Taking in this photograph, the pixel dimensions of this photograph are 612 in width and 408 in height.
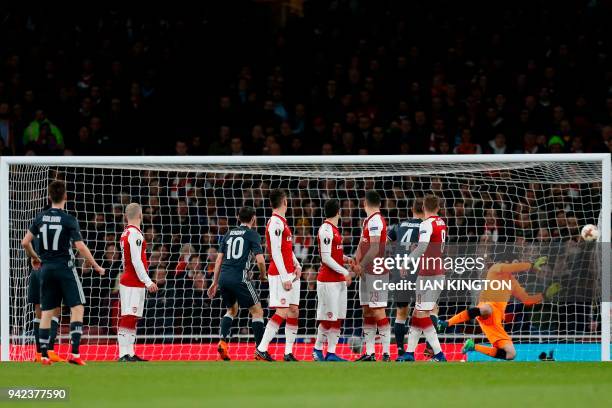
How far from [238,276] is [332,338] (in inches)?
49.8

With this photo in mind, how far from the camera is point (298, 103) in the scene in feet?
65.3

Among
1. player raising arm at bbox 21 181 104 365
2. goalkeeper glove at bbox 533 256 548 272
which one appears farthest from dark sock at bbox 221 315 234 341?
goalkeeper glove at bbox 533 256 548 272

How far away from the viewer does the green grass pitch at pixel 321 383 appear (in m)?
8.94

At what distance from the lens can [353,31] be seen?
70.1 ft

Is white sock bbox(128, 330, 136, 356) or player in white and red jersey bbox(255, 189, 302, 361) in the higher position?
player in white and red jersey bbox(255, 189, 302, 361)

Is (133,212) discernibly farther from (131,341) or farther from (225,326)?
(225,326)

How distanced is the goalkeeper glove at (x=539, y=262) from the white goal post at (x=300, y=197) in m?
0.65

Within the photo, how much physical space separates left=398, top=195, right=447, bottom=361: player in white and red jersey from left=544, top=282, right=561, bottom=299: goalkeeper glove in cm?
192

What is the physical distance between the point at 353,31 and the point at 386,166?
6850 mm

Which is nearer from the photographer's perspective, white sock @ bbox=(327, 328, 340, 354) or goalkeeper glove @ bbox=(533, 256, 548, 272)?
white sock @ bbox=(327, 328, 340, 354)

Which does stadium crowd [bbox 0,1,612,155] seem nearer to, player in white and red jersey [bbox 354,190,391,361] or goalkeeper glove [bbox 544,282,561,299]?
goalkeeper glove [bbox 544,282,561,299]

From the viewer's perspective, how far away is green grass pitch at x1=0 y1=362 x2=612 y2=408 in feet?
29.3

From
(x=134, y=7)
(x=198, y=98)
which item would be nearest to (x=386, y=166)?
(x=198, y=98)

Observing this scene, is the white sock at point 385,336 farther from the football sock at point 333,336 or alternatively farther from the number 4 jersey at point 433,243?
the number 4 jersey at point 433,243
